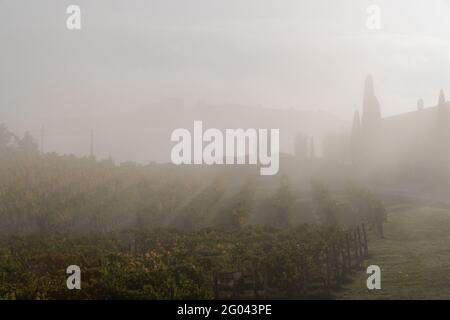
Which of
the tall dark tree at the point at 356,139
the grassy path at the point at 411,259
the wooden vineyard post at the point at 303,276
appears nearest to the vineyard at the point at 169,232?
the wooden vineyard post at the point at 303,276

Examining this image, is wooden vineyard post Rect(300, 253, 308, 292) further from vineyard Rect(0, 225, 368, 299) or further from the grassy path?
the grassy path

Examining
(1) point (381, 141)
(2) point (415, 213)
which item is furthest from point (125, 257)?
(1) point (381, 141)

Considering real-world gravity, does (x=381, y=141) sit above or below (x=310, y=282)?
above

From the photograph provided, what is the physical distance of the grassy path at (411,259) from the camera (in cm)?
2439

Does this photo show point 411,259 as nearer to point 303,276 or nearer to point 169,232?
point 303,276

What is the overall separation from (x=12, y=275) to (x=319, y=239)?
19.3m

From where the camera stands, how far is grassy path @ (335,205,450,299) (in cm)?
2439

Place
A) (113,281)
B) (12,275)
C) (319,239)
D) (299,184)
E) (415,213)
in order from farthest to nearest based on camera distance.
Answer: (299,184) < (415,213) < (319,239) < (12,275) < (113,281)

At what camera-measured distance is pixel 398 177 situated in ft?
327

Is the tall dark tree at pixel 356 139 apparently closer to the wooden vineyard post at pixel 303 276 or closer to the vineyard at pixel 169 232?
the vineyard at pixel 169 232

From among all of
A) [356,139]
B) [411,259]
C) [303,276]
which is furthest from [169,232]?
[356,139]
